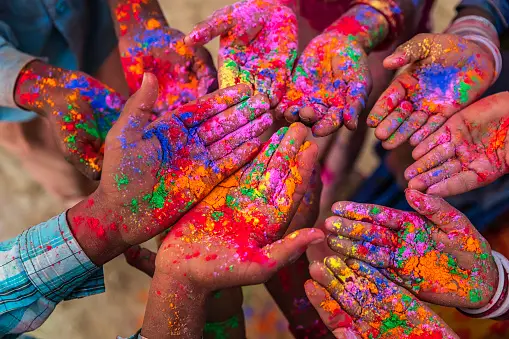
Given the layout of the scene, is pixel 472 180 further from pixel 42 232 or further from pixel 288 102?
pixel 42 232

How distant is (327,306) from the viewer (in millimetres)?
980

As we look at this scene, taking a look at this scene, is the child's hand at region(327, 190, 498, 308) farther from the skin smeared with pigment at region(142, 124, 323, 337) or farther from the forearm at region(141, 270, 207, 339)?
the forearm at region(141, 270, 207, 339)

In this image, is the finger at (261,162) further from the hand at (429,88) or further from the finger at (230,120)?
the hand at (429,88)

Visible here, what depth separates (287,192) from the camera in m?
1.01

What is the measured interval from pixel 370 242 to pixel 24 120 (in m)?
1.22

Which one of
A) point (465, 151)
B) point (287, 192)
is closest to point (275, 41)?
point (287, 192)

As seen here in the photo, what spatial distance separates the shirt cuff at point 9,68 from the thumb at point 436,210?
1154mm

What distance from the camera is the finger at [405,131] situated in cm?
117

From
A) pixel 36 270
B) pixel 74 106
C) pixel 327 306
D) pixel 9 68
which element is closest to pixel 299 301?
pixel 327 306

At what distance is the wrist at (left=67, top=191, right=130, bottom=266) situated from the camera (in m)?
1.03

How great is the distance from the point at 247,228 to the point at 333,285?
0.77 feet

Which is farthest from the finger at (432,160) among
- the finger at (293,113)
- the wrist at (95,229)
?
the wrist at (95,229)

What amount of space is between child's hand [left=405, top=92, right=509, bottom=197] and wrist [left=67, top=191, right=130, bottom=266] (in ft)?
2.46

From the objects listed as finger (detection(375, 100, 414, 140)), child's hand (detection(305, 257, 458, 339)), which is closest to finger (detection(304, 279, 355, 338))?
child's hand (detection(305, 257, 458, 339))
